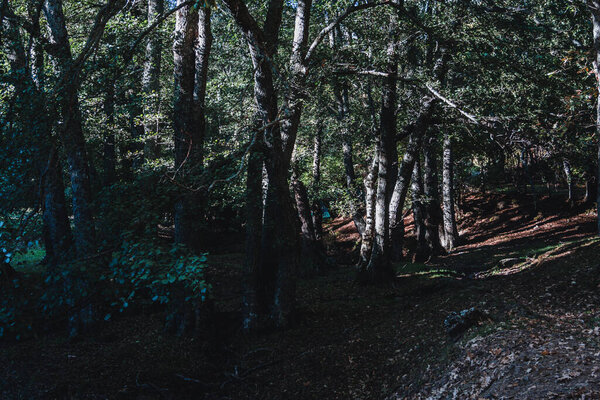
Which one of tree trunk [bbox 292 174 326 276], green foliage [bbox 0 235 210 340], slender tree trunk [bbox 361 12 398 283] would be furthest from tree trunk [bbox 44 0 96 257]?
slender tree trunk [bbox 361 12 398 283]

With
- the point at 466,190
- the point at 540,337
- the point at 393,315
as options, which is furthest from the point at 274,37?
the point at 466,190

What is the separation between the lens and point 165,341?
11.0 m

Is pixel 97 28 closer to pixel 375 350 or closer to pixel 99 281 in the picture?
pixel 99 281

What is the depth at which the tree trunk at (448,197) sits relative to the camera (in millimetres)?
21373

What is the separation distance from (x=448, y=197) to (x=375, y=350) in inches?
556

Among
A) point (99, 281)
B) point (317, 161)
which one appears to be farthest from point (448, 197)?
point (99, 281)

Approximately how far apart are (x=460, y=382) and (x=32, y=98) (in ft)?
25.9

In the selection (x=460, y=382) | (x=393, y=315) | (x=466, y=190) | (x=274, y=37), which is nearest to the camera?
(x=460, y=382)

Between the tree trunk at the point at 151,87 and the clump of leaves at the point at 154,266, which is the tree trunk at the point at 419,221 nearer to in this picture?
the tree trunk at the point at 151,87

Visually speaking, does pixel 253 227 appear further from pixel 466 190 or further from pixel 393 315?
pixel 466 190

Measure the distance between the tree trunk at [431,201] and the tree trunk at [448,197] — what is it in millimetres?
554

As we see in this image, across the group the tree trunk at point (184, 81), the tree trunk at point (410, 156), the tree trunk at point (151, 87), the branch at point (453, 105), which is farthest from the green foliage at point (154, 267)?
the tree trunk at point (410, 156)

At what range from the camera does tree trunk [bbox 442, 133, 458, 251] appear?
21.4 meters

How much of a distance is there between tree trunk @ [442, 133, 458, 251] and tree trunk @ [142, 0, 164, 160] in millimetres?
12088
